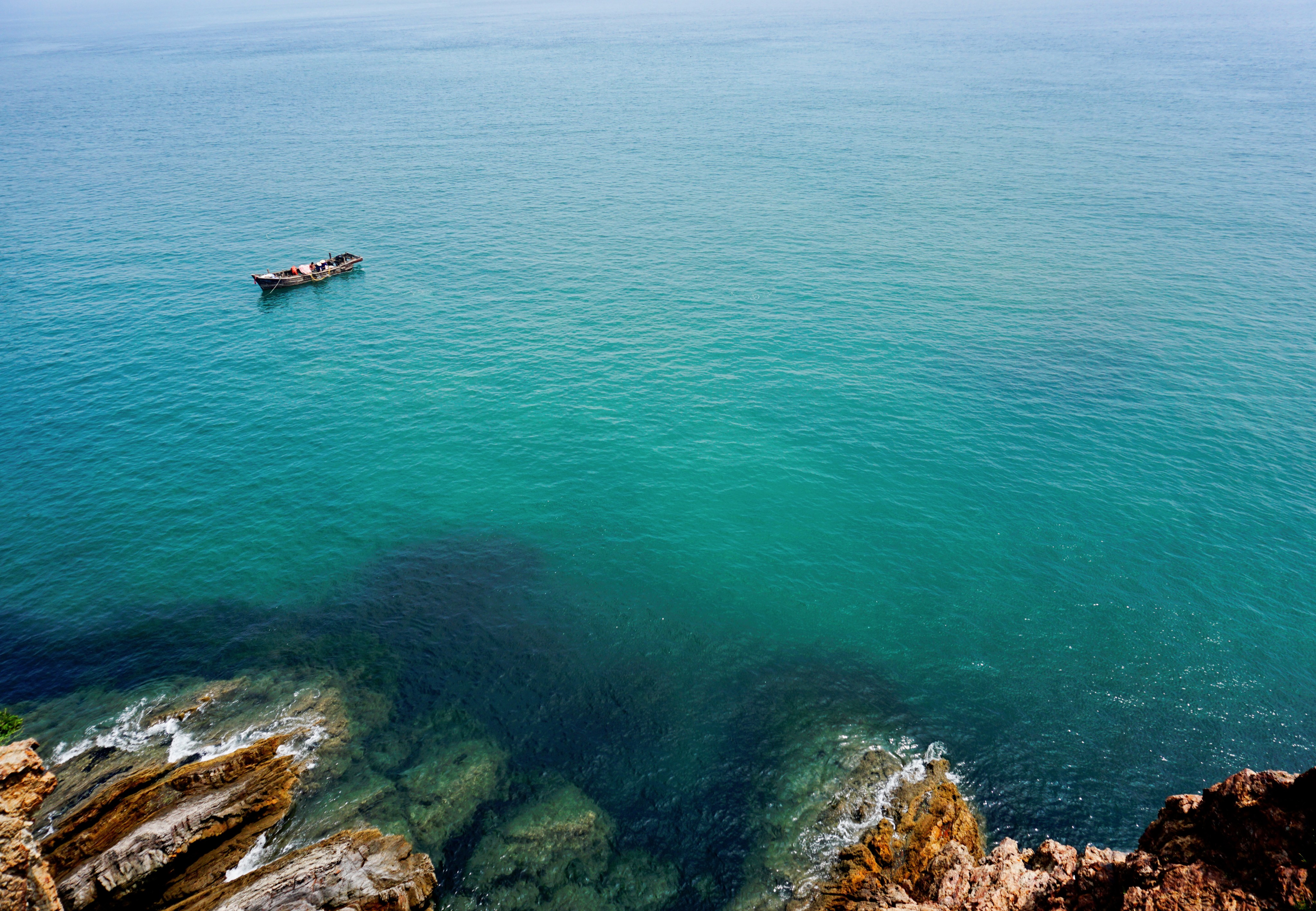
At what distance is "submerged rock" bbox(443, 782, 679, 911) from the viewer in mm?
38938

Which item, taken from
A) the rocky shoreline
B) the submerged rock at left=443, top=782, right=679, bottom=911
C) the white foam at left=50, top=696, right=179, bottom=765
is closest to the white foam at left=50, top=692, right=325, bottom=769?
the white foam at left=50, top=696, right=179, bottom=765

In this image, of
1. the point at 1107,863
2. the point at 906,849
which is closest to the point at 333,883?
the point at 906,849

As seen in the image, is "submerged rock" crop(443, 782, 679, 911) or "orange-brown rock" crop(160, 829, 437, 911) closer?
"orange-brown rock" crop(160, 829, 437, 911)

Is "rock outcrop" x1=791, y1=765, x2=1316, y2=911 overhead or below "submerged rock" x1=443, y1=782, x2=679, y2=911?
overhead

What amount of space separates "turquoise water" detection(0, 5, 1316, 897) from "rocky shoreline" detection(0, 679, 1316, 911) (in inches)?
133

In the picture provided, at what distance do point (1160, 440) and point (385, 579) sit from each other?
7745cm

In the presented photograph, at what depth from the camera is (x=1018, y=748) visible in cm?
4697

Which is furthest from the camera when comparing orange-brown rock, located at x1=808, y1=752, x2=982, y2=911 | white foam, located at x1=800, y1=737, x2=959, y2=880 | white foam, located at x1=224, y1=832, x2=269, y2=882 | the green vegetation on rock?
white foam, located at x1=800, y1=737, x2=959, y2=880

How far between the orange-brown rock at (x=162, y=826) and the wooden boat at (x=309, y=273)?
84011mm

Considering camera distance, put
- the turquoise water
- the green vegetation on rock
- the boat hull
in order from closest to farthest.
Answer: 1. the green vegetation on rock
2. the turquoise water
3. the boat hull

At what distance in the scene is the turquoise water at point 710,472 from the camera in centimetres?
5028

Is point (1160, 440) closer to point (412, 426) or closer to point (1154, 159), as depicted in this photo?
point (412, 426)

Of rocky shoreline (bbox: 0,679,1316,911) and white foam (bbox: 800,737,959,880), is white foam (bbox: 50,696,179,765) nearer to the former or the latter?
rocky shoreline (bbox: 0,679,1316,911)

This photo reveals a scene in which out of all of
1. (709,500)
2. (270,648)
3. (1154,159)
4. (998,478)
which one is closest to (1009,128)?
(1154,159)
